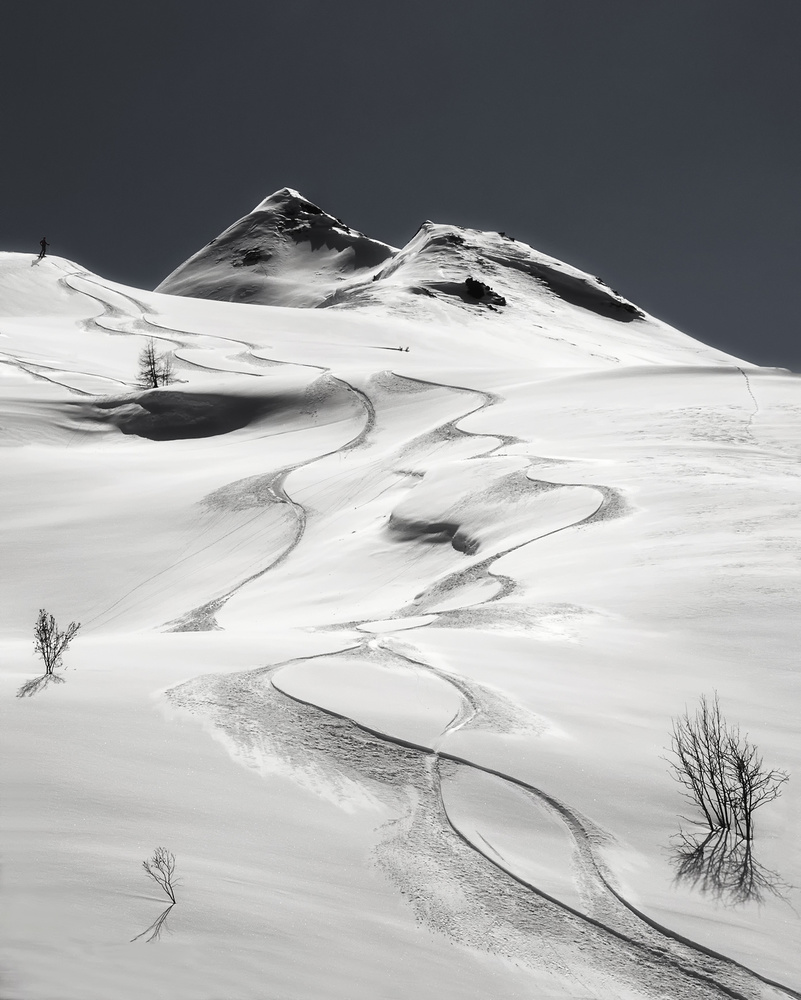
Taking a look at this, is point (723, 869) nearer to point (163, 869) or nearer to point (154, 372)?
point (163, 869)

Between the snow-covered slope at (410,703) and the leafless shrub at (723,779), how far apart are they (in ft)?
0.43

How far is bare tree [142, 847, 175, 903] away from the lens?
12.6 feet

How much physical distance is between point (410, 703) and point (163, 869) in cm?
248

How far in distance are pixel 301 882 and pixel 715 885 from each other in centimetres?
216

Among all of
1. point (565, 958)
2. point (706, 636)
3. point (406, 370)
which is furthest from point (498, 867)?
point (406, 370)

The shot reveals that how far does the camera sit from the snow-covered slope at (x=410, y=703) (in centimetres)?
380

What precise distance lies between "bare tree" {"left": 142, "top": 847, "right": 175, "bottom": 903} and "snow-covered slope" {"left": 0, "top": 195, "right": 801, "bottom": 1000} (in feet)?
0.22

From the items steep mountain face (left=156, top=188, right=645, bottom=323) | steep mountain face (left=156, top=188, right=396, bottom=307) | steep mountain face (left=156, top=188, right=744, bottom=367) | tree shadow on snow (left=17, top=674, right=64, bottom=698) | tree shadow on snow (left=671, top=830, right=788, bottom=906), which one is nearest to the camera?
tree shadow on snow (left=671, top=830, right=788, bottom=906)

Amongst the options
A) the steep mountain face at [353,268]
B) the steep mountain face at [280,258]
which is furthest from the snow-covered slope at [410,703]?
the steep mountain face at [280,258]

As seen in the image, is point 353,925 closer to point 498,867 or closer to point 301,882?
point 301,882

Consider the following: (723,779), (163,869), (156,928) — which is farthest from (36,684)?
(723,779)

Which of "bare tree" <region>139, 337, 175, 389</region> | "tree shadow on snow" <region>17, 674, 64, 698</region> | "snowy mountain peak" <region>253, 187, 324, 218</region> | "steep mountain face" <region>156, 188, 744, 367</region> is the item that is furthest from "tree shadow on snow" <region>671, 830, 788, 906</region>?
"snowy mountain peak" <region>253, 187, 324, 218</region>

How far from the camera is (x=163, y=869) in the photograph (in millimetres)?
3979

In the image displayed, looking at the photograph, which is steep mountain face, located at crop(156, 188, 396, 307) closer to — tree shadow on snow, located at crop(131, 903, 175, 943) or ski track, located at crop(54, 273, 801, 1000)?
ski track, located at crop(54, 273, 801, 1000)
